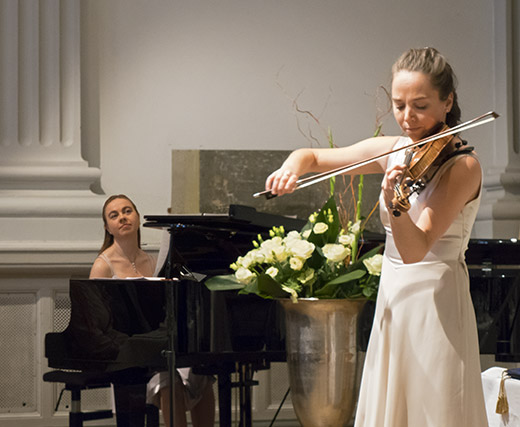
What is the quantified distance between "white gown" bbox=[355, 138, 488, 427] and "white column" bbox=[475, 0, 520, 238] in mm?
3499

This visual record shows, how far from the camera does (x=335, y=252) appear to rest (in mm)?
2283

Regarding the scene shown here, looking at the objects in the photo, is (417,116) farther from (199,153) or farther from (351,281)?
(199,153)

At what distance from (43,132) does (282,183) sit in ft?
11.1

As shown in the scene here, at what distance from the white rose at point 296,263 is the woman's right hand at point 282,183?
563mm

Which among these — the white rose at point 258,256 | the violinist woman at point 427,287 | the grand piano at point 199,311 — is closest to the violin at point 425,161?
the violinist woman at point 427,287

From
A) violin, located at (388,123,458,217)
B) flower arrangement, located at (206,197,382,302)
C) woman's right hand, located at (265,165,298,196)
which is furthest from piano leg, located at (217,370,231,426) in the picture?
violin, located at (388,123,458,217)

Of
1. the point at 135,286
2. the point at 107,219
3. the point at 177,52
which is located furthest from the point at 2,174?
the point at 135,286

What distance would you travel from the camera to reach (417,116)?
5.26ft

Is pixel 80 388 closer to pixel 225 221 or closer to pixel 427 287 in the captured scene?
pixel 225 221

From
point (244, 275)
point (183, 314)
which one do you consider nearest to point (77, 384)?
point (183, 314)

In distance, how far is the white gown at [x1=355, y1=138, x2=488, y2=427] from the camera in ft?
5.39

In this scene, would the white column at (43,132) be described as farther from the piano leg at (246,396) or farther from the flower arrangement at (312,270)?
the flower arrangement at (312,270)

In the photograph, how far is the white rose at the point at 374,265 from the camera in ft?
7.38

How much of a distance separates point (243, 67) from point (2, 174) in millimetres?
1555
